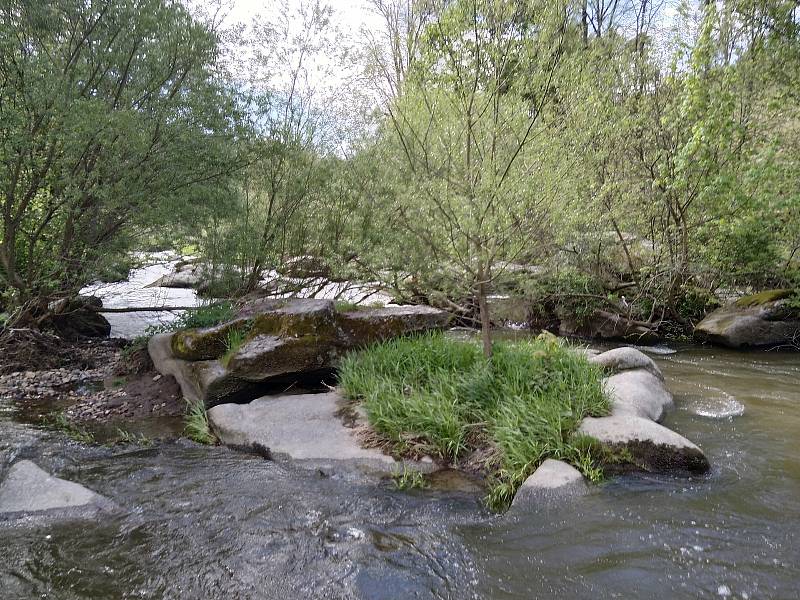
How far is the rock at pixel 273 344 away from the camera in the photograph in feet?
23.9

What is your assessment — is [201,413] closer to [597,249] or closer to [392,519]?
[392,519]

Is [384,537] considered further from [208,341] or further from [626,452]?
[208,341]

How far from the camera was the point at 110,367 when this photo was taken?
9617 mm

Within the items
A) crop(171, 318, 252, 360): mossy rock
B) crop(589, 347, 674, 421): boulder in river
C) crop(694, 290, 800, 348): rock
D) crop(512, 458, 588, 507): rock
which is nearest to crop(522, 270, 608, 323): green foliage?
crop(694, 290, 800, 348): rock

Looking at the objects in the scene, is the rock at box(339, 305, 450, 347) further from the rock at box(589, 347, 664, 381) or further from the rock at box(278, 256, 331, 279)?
the rock at box(278, 256, 331, 279)

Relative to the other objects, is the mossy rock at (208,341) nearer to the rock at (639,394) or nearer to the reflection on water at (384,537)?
the reflection on water at (384,537)

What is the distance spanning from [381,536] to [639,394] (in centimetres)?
414

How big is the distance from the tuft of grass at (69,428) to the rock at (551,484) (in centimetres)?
478

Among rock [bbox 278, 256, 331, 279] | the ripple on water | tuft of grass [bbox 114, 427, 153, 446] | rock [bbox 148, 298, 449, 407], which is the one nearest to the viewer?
tuft of grass [bbox 114, 427, 153, 446]

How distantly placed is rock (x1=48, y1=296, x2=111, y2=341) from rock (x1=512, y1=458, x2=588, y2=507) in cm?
940

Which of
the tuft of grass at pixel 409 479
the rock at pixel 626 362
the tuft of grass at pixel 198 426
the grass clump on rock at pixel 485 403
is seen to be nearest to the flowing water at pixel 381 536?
the tuft of grass at pixel 409 479

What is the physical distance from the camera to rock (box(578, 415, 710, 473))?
17.4 feet

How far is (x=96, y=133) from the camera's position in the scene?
25.4 feet

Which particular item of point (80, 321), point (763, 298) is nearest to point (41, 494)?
point (80, 321)
